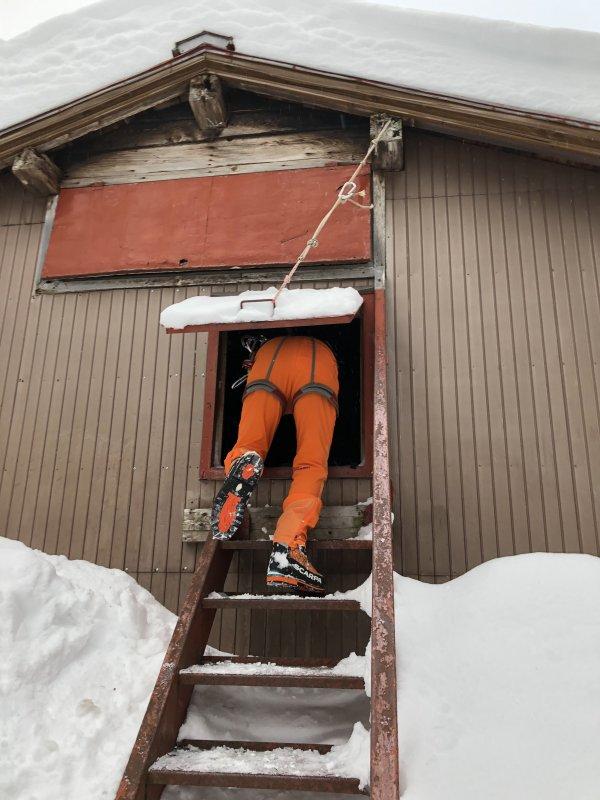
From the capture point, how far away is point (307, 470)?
3.51 meters

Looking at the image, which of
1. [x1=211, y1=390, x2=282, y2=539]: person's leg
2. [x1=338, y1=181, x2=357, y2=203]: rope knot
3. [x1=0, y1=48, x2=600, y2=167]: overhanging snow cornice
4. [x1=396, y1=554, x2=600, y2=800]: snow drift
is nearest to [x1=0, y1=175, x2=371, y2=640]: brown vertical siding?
[x1=211, y1=390, x2=282, y2=539]: person's leg

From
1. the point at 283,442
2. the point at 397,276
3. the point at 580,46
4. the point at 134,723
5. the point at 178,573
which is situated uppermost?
the point at 580,46

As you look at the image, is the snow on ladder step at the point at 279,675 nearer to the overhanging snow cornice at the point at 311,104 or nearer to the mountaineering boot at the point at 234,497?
the mountaineering boot at the point at 234,497

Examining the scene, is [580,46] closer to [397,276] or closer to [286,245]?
[397,276]

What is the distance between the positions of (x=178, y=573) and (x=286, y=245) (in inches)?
99.0

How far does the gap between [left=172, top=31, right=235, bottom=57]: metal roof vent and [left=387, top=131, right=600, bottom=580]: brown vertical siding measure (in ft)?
5.44

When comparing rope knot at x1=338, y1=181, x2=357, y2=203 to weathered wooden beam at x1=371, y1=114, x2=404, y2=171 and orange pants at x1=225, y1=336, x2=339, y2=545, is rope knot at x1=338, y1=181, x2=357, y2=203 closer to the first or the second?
weathered wooden beam at x1=371, y1=114, x2=404, y2=171

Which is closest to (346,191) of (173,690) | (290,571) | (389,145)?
(389,145)

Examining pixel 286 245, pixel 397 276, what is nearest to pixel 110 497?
pixel 286 245

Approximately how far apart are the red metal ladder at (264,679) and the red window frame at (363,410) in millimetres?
749

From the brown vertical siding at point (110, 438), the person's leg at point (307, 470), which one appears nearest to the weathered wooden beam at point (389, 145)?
the brown vertical siding at point (110, 438)

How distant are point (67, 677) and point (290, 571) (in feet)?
3.85

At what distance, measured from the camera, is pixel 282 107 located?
5.21m

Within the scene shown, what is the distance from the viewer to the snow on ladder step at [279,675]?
2.58 metres
